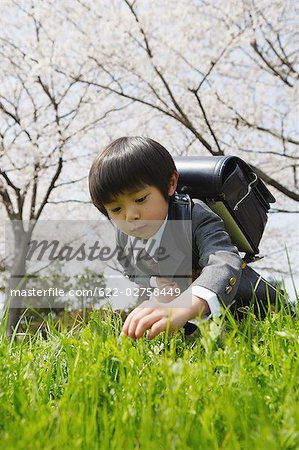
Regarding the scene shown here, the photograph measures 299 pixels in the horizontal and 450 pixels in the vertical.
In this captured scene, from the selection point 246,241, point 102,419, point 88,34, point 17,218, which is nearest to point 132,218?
point 246,241

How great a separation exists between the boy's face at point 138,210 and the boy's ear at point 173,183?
87mm

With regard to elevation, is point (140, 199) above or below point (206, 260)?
above

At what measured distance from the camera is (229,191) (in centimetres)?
207

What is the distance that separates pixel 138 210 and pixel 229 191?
0.40 metres

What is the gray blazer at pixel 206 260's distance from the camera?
5.28 feet

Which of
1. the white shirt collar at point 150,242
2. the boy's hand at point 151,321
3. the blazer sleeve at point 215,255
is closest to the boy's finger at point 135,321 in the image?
the boy's hand at point 151,321

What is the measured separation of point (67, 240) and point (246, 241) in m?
9.47

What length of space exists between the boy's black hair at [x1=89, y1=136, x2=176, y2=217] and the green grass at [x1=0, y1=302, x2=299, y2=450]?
678 mm

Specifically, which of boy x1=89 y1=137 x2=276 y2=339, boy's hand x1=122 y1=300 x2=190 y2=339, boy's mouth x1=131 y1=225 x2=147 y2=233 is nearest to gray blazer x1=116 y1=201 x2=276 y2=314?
boy x1=89 y1=137 x2=276 y2=339

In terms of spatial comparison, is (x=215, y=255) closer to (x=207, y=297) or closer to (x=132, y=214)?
(x=207, y=297)

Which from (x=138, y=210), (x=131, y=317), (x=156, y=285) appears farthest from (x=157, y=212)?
(x=131, y=317)

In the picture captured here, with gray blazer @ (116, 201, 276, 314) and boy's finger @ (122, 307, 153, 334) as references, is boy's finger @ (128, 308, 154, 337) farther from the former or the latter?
gray blazer @ (116, 201, 276, 314)

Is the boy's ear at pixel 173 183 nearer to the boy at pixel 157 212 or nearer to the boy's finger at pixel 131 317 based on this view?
the boy at pixel 157 212

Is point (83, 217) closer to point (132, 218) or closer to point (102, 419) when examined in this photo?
point (132, 218)
